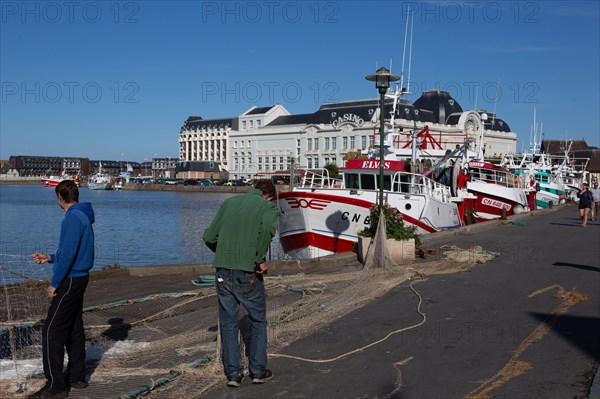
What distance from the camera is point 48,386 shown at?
617cm

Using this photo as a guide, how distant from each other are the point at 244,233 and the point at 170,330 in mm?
3050

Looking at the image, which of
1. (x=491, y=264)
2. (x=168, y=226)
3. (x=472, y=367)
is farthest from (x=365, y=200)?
(x=168, y=226)

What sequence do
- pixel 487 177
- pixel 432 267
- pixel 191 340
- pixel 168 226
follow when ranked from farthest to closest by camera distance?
1. pixel 168 226
2. pixel 487 177
3. pixel 432 267
4. pixel 191 340

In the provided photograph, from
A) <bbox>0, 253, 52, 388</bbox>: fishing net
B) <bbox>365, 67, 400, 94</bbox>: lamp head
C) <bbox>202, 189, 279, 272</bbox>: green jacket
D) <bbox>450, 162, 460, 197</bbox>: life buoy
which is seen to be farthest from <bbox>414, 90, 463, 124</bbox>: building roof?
<bbox>202, 189, 279, 272</bbox>: green jacket

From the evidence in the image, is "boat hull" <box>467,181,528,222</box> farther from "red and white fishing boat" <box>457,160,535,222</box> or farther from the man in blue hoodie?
the man in blue hoodie

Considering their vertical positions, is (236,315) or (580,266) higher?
(236,315)

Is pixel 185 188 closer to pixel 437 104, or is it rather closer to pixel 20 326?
pixel 437 104

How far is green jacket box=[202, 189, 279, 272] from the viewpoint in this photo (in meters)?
6.51

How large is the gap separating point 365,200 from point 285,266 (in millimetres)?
9128

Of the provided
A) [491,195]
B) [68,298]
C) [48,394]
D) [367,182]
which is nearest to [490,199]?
[491,195]

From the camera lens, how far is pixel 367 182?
88.2 feet

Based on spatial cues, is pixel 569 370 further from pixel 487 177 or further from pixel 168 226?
pixel 168 226

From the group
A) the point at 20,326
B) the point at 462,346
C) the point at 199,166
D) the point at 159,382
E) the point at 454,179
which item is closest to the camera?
the point at 159,382

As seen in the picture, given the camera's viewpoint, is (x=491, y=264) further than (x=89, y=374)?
Yes
